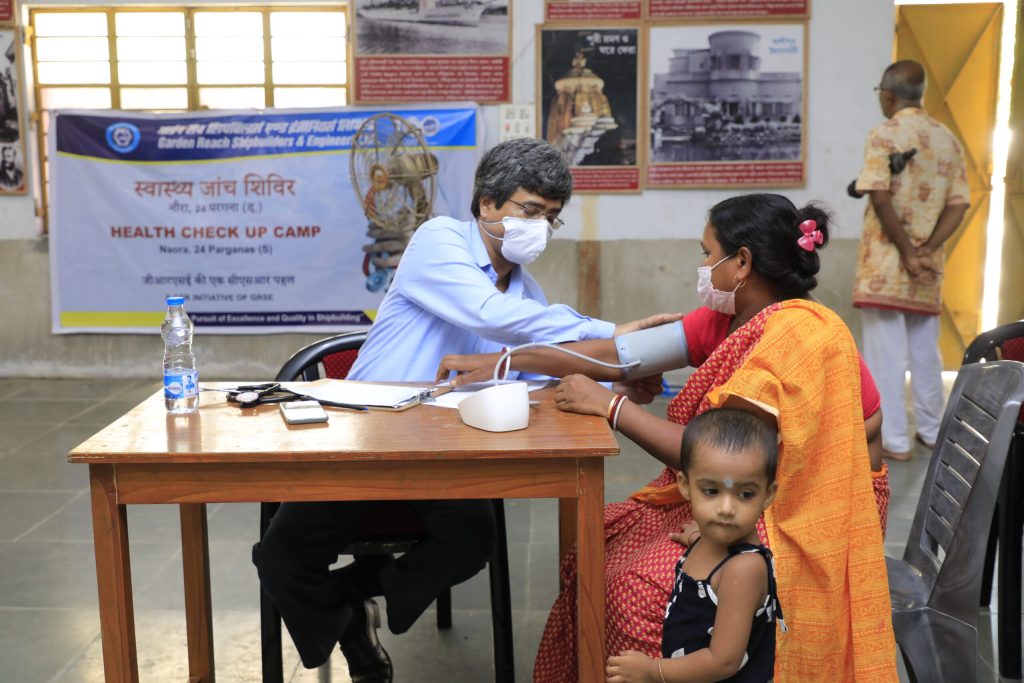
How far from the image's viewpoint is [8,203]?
5.77 metres

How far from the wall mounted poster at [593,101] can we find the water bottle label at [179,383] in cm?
373

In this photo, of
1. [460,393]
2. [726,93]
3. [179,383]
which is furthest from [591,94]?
[179,383]

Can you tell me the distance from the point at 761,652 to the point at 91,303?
16.5ft

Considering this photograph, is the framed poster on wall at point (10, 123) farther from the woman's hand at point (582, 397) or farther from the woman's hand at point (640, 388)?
the woman's hand at point (582, 397)

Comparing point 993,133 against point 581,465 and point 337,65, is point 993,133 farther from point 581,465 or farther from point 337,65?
point 581,465

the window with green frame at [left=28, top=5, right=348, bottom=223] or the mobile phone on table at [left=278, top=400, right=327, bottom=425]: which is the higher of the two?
the window with green frame at [left=28, top=5, right=348, bottom=223]

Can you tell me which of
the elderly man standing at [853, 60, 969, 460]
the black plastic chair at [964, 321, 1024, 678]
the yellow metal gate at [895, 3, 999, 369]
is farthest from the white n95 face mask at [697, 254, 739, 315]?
the yellow metal gate at [895, 3, 999, 369]

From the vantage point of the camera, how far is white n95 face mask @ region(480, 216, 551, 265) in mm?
2340

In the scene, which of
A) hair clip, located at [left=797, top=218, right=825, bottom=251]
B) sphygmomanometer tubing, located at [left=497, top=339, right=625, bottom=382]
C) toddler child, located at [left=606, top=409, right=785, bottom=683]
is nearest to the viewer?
toddler child, located at [left=606, top=409, right=785, bottom=683]

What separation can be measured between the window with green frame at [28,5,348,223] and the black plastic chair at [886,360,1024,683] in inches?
172

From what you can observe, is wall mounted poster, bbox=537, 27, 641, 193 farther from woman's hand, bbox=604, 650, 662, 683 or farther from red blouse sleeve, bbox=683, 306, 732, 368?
woman's hand, bbox=604, 650, 662, 683

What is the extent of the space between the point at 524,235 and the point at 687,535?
862mm

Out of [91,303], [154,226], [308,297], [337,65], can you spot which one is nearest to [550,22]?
[337,65]

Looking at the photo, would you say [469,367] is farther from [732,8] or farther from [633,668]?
[732,8]
